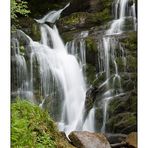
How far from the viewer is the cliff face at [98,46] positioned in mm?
4586

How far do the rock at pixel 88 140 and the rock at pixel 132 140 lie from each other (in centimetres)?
13

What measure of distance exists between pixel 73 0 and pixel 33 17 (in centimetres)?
28

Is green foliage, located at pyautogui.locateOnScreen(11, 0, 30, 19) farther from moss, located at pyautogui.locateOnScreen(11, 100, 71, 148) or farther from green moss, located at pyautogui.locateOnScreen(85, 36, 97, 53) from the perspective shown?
moss, located at pyautogui.locateOnScreen(11, 100, 71, 148)

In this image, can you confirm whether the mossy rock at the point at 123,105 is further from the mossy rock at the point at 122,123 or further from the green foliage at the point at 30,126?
the green foliage at the point at 30,126

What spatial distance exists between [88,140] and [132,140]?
28 centimetres

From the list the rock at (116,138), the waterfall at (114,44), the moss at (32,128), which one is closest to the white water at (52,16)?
the waterfall at (114,44)

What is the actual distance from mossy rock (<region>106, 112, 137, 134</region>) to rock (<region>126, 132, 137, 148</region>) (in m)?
0.03

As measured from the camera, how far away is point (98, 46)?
469cm

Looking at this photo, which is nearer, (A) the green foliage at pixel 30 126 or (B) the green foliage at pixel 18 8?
(A) the green foliage at pixel 30 126

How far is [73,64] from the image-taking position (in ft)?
15.1

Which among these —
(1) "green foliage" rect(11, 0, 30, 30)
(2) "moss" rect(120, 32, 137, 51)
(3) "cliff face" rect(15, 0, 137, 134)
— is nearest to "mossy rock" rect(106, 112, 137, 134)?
(3) "cliff face" rect(15, 0, 137, 134)

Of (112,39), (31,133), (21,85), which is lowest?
(31,133)
